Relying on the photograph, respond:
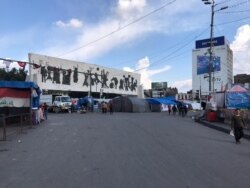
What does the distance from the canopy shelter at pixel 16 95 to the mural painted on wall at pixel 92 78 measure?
3775 centimetres

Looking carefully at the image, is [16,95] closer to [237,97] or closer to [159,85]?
[237,97]

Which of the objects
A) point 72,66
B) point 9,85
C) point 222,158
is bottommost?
point 222,158

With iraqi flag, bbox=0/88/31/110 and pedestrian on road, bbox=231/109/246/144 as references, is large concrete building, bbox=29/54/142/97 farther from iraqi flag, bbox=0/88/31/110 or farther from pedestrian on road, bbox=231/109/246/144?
pedestrian on road, bbox=231/109/246/144

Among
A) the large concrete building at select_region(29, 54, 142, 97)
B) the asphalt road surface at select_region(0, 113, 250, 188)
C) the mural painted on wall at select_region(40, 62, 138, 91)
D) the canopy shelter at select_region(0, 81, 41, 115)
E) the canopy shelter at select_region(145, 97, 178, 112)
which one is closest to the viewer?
the asphalt road surface at select_region(0, 113, 250, 188)

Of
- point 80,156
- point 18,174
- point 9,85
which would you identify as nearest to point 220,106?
point 9,85

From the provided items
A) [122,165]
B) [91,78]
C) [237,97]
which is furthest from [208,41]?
[122,165]

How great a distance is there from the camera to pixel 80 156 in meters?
13.7

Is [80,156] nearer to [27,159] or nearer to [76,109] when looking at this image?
[27,159]

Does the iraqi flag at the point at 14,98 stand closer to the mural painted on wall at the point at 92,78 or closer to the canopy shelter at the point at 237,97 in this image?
the canopy shelter at the point at 237,97

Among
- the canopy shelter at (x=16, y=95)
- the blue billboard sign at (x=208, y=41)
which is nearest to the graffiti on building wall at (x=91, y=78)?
the blue billboard sign at (x=208, y=41)

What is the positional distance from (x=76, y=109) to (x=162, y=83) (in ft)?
414

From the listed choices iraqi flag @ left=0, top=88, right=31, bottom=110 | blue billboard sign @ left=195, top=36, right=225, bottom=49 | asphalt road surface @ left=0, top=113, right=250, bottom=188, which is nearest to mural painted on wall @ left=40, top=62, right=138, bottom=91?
blue billboard sign @ left=195, top=36, right=225, bottom=49

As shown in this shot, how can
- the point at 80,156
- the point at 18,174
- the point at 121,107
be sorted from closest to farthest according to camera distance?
the point at 18,174
the point at 80,156
the point at 121,107

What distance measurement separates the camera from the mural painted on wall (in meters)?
86.2
